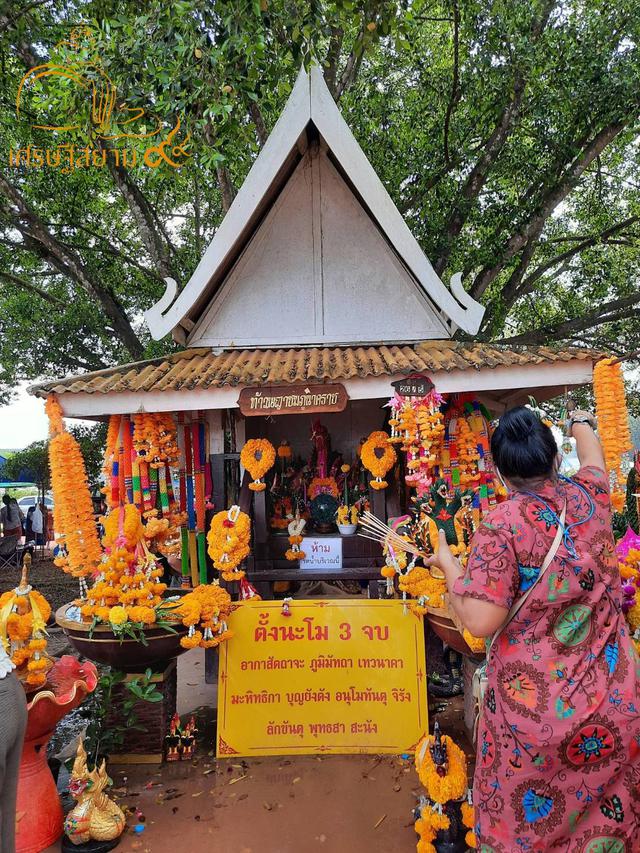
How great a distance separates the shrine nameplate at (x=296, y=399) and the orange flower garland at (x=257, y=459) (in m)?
0.74

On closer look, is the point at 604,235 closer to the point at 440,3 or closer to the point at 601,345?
the point at 601,345

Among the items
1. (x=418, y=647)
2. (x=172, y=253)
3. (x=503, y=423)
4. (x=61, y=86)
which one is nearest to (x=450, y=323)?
(x=418, y=647)

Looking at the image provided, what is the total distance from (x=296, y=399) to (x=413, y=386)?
102 cm

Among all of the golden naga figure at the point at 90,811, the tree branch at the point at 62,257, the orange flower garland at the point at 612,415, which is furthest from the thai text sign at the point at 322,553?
the tree branch at the point at 62,257

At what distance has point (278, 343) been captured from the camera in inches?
269

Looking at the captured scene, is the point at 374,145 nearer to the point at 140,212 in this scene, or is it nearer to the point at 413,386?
the point at 140,212

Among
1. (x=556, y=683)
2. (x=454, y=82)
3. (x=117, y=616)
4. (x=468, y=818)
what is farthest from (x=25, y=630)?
(x=454, y=82)

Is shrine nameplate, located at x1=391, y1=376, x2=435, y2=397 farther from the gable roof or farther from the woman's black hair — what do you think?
the woman's black hair

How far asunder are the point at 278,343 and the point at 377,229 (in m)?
1.72

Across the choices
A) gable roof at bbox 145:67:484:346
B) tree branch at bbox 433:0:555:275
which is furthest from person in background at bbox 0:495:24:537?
tree branch at bbox 433:0:555:275

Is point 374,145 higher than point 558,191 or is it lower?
higher

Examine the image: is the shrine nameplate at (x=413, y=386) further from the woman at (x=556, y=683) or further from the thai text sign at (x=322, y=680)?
the woman at (x=556, y=683)

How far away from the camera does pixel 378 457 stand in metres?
5.89

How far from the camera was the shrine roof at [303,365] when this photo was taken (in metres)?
5.29
